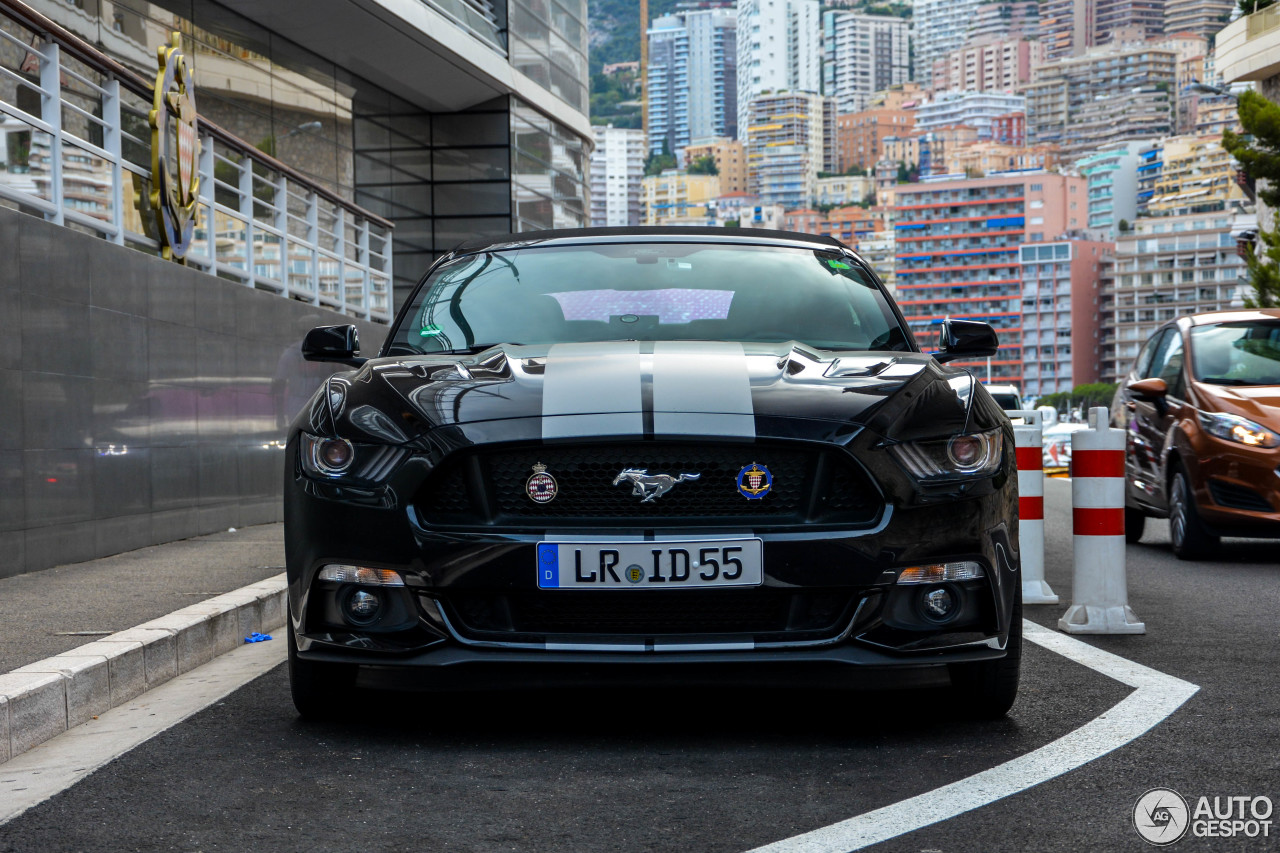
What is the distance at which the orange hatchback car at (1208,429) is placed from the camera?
9.70 metres

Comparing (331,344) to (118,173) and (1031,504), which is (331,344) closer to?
(1031,504)

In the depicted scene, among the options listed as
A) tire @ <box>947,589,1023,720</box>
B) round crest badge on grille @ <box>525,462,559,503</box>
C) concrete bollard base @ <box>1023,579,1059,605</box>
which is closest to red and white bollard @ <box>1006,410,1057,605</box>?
concrete bollard base @ <box>1023,579,1059,605</box>

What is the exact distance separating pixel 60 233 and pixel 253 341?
4.32 m

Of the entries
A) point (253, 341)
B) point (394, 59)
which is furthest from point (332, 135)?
point (253, 341)

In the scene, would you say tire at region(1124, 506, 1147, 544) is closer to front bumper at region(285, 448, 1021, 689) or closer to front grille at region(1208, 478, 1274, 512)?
front grille at region(1208, 478, 1274, 512)

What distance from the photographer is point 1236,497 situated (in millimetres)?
9766

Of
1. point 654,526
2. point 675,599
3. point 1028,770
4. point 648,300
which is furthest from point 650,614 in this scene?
point 648,300

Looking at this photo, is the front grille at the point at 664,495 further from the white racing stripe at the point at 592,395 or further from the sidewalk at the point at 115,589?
the sidewalk at the point at 115,589

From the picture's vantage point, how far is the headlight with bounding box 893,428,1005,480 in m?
4.07

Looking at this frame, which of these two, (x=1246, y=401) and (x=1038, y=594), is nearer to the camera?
(x=1038, y=594)

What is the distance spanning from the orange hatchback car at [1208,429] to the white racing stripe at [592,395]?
5849 millimetres

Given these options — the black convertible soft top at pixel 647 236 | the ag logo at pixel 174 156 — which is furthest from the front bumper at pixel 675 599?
the ag logo at pixel 174 156

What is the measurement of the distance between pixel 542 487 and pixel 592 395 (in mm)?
290

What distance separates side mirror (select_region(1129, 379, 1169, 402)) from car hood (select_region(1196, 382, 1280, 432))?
1.26ft
